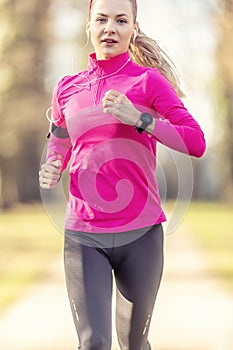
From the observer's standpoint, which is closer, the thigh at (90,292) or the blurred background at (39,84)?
the thigh at (90,292)

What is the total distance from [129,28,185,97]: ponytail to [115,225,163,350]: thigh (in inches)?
27.1

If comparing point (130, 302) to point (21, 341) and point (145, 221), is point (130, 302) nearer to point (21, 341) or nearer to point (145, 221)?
point (145, 221)

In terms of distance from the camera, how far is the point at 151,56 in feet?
13.7

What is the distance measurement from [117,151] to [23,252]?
464 inches

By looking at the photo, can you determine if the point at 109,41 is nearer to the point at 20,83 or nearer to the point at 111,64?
the point at 111,64

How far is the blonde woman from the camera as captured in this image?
3738 millimetres

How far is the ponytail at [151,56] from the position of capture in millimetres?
4102

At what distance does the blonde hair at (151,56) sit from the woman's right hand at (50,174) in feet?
2.10

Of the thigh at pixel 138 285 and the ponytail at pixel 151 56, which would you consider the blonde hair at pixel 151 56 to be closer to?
the ponytail at pixel 151 56

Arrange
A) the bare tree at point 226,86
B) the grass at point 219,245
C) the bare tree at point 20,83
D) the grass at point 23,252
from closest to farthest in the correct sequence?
the grass at point 23,252 < the grass at point 219,245 < the bare tree at point 226,86 < the bare tree at point 20,83

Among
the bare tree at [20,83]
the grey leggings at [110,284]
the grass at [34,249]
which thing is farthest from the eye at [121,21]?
the bare tree at [20,83]

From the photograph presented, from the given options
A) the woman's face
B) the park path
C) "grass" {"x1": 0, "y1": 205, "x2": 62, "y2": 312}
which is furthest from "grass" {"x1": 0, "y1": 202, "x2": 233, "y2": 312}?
the woman's face

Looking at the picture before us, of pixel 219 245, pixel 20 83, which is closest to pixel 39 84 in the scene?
pixel 20 83

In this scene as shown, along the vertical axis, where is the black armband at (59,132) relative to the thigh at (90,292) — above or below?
above
